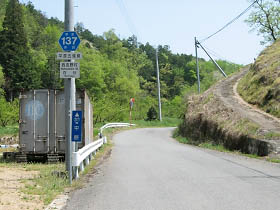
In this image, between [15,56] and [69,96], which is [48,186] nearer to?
[69,96]

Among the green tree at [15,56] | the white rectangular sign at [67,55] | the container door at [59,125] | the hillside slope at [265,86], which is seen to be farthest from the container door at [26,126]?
the green tree at [15,56]

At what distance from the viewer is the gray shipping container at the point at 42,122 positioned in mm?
14727

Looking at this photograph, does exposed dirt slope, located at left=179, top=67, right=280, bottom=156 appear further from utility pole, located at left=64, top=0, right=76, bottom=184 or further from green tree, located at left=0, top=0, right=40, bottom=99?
green tree, located at left=0, top=0, right=40, bottom=99

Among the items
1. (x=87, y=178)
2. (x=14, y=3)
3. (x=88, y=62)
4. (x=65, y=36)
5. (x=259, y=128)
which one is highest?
(x=14, y=3)

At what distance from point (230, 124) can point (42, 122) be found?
11211mm

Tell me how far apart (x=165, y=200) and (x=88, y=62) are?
70.2 metres

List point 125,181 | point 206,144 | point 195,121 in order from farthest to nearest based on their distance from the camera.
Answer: point 195,121
point 206,144
point 125,181

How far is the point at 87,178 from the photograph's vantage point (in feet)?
35.7

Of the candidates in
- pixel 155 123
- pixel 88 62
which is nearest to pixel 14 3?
pixel 88 62

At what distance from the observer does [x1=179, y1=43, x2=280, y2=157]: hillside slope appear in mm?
17303

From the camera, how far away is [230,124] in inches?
861

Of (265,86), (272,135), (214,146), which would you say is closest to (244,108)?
(265,86)

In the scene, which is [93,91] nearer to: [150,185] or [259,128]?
[259,128]

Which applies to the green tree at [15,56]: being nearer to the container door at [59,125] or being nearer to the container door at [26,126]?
the container door at [26,126]
